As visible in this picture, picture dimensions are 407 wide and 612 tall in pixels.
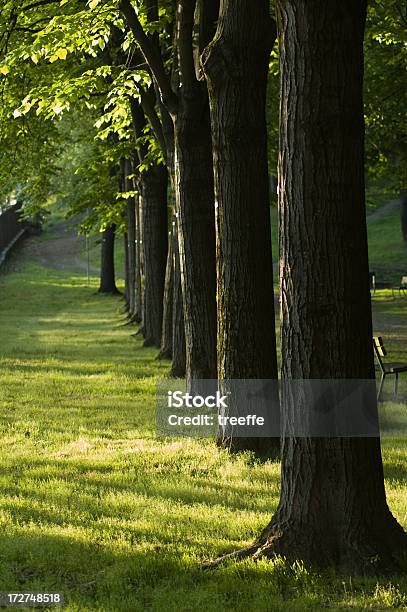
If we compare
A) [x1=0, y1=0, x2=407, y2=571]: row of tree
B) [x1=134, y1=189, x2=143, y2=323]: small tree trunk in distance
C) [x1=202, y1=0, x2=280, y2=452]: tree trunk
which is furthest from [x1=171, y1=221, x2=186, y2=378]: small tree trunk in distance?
[x1=134, y1=189, x2=143, y2=323]: small tree trunk in distance

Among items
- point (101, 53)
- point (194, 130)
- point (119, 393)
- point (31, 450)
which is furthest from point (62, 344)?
point (31, 450)

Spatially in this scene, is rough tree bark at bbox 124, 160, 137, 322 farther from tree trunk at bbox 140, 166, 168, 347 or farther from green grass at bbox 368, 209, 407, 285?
green grass at bbox 368, 209, 407, 285

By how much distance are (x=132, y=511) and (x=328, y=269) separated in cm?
280

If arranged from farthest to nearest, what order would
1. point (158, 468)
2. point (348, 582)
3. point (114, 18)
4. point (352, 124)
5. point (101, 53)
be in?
point (101, 53), point (114, 18), point (158, 468), point (352, 124), point (348, 582)

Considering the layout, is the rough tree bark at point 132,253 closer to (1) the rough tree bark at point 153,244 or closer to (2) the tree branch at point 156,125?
(1) the rough tree bark at point 153,244

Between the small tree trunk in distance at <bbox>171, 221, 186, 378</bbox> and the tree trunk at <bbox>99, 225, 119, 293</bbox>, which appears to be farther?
the tree trunk at <bbox>99, 225, 119, 293</bbox>

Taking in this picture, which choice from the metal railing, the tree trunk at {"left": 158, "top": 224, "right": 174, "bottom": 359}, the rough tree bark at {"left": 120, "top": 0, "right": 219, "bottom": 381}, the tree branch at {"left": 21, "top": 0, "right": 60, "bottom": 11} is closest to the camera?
the rough tree bark at {"left": 120, "top": 0, "right": 219, "bottom": 381}

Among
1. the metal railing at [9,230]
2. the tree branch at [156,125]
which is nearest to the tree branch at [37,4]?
the tree branch at [156,125]

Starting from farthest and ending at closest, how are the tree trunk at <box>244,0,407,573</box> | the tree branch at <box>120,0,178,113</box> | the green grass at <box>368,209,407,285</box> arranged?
1. the green grass at <box>368,209,407,285</box>
2. the tree branch at <box>120,0,178,113</box>
3. the tree trunk at <box>244,0,407,573</box>

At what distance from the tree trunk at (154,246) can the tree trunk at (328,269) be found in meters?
16.2

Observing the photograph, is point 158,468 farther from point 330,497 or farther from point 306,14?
point 306,14

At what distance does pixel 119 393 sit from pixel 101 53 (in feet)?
34.5

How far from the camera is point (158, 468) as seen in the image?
10.6 m

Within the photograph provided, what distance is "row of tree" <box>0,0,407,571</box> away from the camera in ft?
23.0
